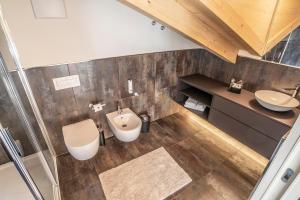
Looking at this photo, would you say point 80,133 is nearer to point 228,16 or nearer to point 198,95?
point 198,95

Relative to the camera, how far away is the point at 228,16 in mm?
1334

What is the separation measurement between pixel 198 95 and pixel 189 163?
1.08 meters

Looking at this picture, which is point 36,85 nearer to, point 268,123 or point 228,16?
point 228,16

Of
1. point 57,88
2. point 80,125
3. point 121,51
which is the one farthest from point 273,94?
point 57,88

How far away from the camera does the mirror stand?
1.79 metres

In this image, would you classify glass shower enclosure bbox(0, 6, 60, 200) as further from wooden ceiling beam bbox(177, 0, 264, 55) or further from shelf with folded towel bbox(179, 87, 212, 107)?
shelf with folded towel bbox(179, 87, 212, 107)

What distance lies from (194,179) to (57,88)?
1911mm

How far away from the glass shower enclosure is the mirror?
110 inches

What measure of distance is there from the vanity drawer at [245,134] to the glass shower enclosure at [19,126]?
2.10 meters

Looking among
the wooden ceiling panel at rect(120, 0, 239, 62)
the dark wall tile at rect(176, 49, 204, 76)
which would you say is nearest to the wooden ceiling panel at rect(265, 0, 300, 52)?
the wooden ceiling panel at rect(120, 0, 239, 62)

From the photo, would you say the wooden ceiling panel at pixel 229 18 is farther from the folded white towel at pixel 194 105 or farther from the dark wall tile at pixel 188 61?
the folded white towel at pixel 194 105

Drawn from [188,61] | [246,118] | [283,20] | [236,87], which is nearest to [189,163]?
[246,118]

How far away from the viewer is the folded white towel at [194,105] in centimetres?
263

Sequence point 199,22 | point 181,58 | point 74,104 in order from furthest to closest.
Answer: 1. point 181,58
2. point 74,104
3. point 199,22
